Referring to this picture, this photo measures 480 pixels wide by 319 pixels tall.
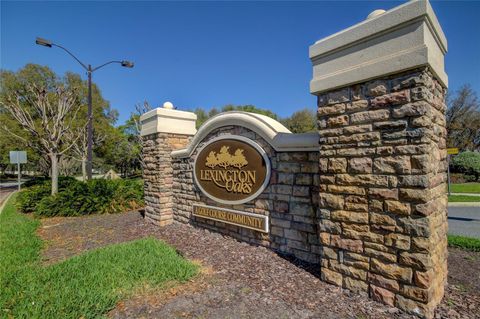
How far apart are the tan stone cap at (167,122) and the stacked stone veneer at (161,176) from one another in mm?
147

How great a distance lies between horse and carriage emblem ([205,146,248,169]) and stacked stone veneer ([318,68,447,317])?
1880mm

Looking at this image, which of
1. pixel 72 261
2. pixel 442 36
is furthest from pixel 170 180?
pixel 442 36

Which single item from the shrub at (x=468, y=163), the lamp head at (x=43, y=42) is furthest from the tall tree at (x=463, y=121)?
the lamp head at (x=43, y=42)

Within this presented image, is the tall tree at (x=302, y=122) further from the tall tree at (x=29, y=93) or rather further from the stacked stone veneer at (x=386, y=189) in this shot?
the stacked stone veneer at (x=386, y=189)

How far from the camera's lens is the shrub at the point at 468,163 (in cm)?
2080

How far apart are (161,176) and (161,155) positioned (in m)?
0.54

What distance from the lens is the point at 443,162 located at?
327 cm

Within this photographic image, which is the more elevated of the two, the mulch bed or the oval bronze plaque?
the oval bronze plaque

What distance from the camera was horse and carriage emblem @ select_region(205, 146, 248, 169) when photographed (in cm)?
502

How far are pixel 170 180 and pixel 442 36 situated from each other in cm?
604

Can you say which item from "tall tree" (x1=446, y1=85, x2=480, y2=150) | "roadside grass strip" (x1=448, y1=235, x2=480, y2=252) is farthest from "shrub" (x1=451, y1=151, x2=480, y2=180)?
"roadside grass strip" (x1=448, y1=235, x2=480, y2=252)

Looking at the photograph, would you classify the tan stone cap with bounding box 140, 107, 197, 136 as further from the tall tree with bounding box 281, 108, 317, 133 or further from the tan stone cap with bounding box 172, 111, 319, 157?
the tall tree with bounding box 281, 108, 317, 133

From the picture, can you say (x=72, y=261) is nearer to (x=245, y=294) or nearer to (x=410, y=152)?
(x=245, y=294)

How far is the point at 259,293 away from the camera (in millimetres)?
3168
